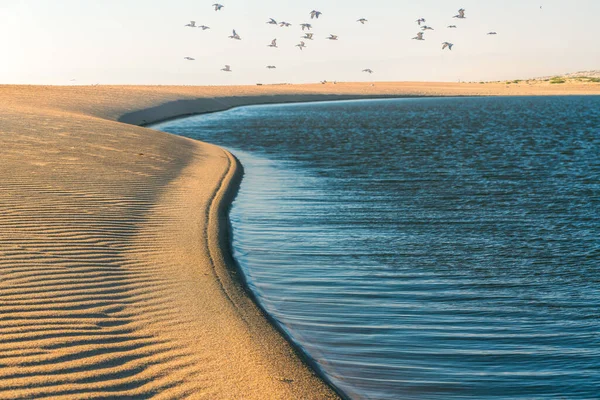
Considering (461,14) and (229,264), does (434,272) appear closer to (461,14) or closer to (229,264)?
(229,264)

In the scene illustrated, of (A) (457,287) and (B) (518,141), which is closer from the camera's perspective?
(A) (457,287)

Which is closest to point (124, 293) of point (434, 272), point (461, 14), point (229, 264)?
point (229, 264)

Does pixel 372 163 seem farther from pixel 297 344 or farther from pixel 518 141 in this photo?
pixel 297 344

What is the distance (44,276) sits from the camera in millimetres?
8375

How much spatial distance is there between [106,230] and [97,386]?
569 cm

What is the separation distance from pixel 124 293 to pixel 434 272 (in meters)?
4.39

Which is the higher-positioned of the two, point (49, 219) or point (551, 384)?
point (49, 219)

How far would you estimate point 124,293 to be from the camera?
27.3 ft

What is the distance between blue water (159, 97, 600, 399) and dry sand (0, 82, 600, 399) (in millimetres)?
591

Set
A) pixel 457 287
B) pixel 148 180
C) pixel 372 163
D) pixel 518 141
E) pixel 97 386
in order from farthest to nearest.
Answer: pixel 518 141 < pixel 372 163 < pixel 148 180 < pixel 457 287 < pixel 97 386

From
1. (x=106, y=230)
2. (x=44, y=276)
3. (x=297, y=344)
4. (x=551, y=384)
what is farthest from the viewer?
(x=106, y=230)

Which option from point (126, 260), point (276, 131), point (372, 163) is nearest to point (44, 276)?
point (126, 260)

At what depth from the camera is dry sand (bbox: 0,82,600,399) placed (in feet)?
19.8

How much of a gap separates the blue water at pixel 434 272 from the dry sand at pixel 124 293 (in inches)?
23.3
